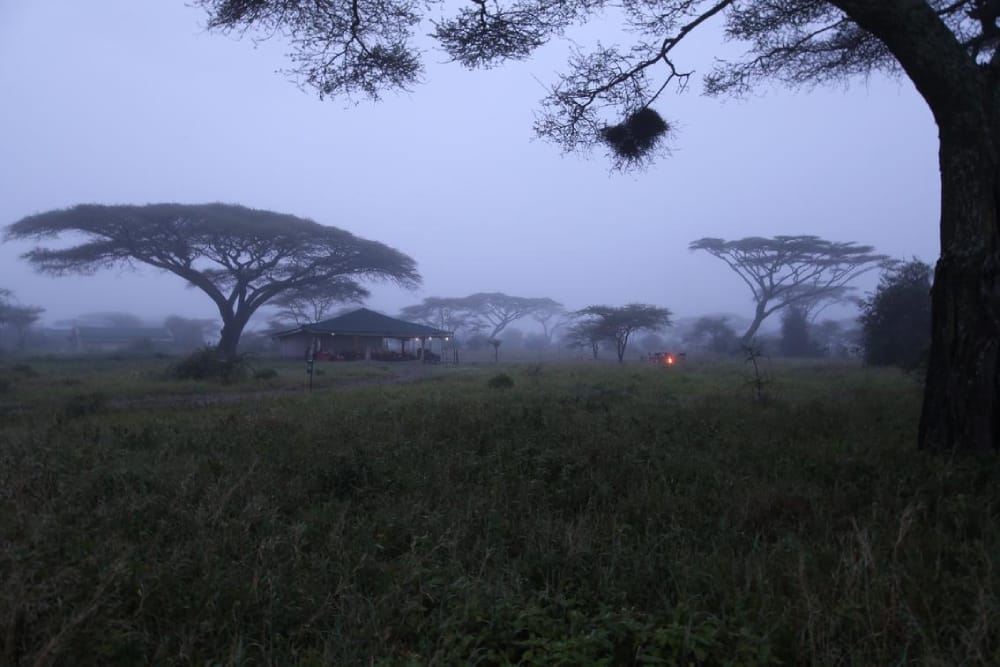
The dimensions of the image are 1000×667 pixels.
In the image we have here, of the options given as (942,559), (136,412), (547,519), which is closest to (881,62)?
(942,559)

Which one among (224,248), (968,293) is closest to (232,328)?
(224,248)

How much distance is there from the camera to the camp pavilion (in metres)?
34.5

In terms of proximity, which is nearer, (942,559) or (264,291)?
(942,559)

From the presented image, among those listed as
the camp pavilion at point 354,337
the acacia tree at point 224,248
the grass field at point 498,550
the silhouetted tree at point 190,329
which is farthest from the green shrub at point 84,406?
the silhouetted tree at point 190,329

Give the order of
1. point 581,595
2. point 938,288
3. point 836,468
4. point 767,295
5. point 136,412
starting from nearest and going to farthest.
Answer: point 581,595, point 836,468, point 938,288, point 136,412, point 767,295

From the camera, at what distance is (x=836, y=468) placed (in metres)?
4.05

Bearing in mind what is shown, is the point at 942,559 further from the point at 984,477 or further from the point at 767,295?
the point at 767,295

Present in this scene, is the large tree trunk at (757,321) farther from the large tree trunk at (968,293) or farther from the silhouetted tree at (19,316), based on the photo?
the silhouetted tree at (19,316)

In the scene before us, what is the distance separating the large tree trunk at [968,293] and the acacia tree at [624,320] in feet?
96.6

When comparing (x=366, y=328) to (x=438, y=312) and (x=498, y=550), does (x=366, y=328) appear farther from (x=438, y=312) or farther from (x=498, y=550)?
(x=498, y=550)

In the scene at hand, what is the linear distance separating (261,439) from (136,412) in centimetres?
436

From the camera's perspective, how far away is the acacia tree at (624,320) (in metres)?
34.4

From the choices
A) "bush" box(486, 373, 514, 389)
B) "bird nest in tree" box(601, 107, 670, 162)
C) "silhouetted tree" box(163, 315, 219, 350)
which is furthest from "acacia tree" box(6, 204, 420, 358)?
"silhouetted tree" box(163, 315, 219, 350)

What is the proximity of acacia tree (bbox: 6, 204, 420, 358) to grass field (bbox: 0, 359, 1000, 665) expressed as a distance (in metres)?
23.8
